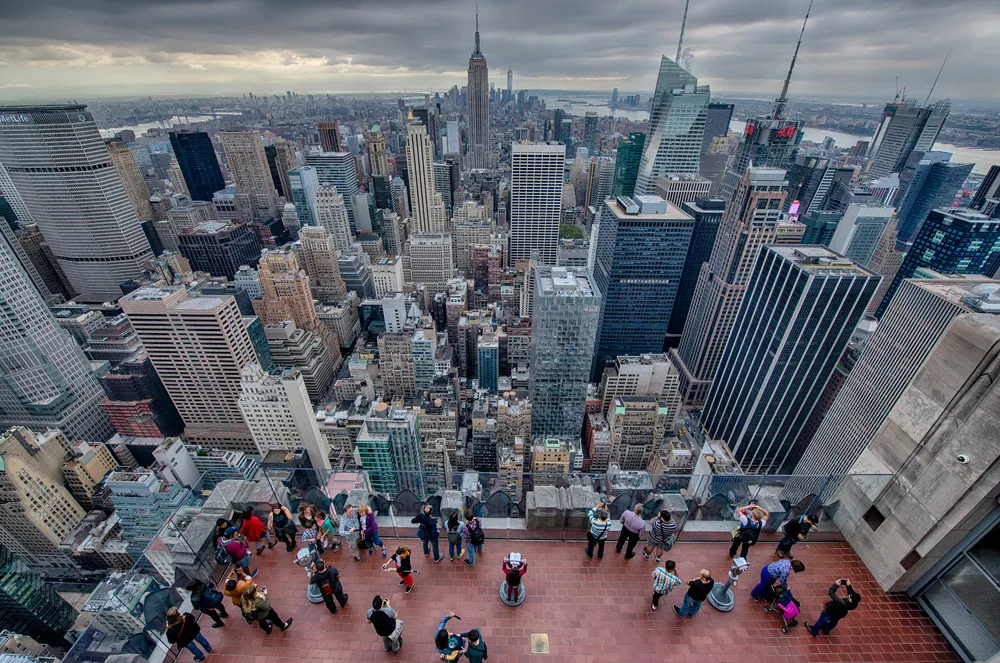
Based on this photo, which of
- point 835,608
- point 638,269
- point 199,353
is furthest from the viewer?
point 638,269

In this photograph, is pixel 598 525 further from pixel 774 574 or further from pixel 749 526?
pixel 774 574

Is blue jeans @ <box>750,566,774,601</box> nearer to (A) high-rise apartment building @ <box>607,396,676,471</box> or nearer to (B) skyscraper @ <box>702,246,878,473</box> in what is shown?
(A) high-rise apartment building @ <box>607,396,676,471</box>

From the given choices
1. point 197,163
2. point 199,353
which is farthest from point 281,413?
point 197,163

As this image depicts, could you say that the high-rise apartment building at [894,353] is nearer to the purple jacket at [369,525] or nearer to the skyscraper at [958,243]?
the skyscraper at [958,243]

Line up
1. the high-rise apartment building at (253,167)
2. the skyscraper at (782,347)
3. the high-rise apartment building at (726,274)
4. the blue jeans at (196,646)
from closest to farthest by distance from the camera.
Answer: the blue jeans at (196,646) → the skyscraper at (782,347) → the high-rise apartment building at (726,274) → the high-rise apartment building at (253,167)

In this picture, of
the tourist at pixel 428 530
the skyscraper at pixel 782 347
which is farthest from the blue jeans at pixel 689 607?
the skyscraper at pixel 782 347

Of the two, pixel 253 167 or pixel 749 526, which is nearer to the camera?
pixel 749 526

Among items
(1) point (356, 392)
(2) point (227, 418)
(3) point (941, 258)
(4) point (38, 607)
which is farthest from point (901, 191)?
(4) point (38, 607)

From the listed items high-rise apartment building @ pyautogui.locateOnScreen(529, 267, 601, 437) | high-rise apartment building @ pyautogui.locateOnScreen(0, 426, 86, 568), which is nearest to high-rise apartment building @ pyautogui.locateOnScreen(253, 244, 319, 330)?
high-rise apartment building @ pyautogui.locateOnScreen(0, 426, 86, 568)
